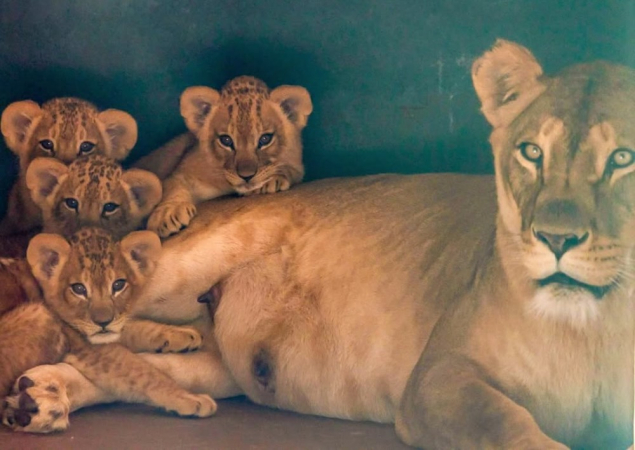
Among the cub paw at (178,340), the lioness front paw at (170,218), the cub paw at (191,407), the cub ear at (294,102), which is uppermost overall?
the cub ear at (294,102)

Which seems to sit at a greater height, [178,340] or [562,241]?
[562,241]

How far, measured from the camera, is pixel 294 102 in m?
2.35

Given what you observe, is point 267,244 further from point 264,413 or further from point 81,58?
point 81,58

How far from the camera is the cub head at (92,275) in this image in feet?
7.30

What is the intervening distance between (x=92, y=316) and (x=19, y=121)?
19.7 inches

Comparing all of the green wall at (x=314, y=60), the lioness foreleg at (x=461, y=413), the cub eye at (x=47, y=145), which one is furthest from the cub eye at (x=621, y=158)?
the cub eye at (x=47, y=145)

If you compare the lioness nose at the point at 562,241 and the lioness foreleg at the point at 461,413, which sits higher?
the lioness nose at the point at 562,241

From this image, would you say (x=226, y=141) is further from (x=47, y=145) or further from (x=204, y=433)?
(x=204, y=433)

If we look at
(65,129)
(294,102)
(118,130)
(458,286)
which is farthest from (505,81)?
(65,129)

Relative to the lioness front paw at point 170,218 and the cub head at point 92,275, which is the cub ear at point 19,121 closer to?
the cub head at point 92,275

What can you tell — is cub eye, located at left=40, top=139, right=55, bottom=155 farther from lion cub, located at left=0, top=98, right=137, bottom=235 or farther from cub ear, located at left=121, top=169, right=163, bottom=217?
cub ear, located at left=121, top=169, right=163, bottom=217

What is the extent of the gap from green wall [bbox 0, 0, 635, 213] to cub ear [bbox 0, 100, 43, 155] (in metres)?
0.02

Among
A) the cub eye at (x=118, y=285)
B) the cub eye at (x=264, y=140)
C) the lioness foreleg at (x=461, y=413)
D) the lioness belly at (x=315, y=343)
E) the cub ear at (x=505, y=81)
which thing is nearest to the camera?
the lioness foreleg at (x=461, y=413)

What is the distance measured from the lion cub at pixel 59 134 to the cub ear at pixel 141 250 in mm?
241
